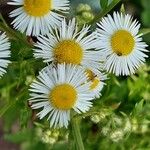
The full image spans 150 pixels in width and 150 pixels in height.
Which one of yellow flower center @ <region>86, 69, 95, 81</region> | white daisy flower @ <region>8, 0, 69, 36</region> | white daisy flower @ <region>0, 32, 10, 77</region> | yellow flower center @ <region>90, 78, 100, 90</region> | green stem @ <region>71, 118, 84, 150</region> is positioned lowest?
green stem @ <region>71, 118, 84, 150</region>

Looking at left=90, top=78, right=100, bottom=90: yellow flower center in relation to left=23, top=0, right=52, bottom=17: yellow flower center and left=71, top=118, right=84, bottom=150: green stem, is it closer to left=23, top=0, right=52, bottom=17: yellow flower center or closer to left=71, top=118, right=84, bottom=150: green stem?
left=71, top=118, right=84, bottom=150: green stem

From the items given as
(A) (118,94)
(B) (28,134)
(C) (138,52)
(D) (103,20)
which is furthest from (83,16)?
(B) (28,134)

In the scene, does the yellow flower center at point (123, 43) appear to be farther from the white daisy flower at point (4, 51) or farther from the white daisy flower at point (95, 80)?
the white daisy flower at point (4, 51)

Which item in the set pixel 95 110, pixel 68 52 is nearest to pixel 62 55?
pixel 68 52

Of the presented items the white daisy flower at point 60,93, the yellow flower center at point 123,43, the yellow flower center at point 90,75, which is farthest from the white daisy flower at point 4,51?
the yellow flower center at point 123,43

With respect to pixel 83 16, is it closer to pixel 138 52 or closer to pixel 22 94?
pixel 138 52

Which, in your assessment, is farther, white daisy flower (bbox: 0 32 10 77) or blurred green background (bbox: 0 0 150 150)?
blurred green background (bbox: 0 0 150 150)

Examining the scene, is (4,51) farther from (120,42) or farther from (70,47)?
(120,42)

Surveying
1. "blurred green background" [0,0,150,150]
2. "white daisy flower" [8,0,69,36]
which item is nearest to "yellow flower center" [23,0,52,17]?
"white daisy flower" [8,0,69,36]
